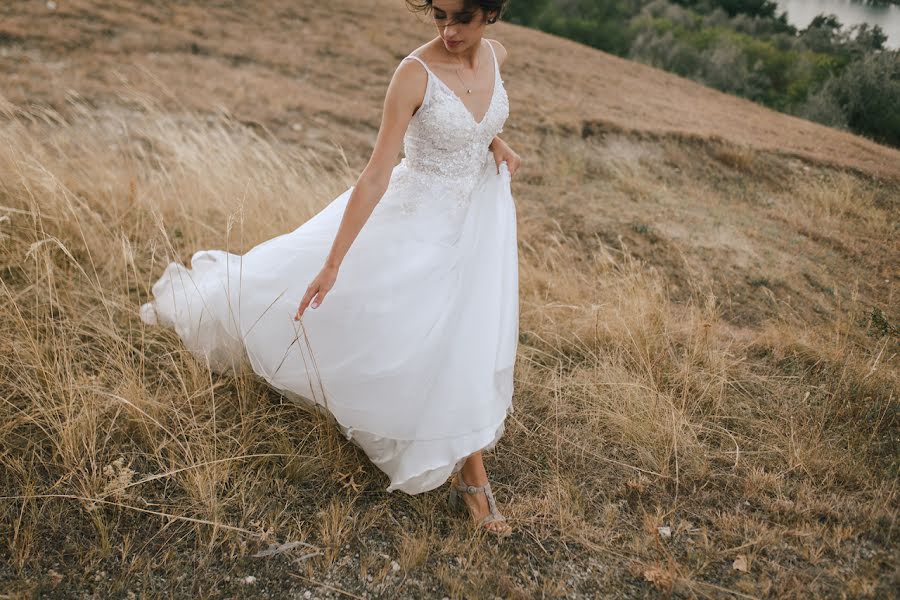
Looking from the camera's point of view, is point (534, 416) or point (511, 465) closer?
point (511, 465)

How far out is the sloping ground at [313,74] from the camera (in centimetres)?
717

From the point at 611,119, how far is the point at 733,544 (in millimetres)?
6598

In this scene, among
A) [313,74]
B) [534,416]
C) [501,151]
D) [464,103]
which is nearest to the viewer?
[464,103]

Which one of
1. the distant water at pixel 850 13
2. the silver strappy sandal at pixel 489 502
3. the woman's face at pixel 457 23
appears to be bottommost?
the silver strappy sandal at pixel 489 502

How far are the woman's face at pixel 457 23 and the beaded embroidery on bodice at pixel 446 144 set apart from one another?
16 cm

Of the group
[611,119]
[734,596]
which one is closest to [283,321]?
[734,596]

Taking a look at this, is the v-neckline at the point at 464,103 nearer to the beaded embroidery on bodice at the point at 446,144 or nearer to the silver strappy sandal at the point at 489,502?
the beaded embroidery on bodice at the point at 446,144

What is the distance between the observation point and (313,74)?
9406 millimetres

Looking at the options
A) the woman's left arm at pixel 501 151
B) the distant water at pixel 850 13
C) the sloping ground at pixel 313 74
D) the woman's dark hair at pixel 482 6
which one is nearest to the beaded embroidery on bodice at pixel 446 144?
the woman's left arm at pixel 501 151

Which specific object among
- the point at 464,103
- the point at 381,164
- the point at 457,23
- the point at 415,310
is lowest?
the point at 415,310

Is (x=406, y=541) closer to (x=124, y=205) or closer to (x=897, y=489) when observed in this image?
(x=897, y=489)

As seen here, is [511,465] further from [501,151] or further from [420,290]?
[501,151]

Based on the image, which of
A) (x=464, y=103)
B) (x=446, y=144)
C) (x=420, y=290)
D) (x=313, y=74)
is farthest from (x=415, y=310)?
(x=313, y=74)

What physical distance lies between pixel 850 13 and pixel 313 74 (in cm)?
2028
